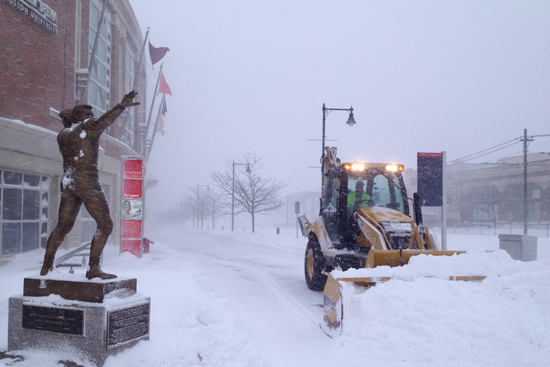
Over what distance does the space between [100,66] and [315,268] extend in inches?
545

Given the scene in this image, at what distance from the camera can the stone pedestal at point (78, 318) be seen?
4.22 metres

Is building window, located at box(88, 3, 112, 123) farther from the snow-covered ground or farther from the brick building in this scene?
the snow-covered ground

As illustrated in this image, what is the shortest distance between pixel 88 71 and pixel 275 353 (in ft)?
40.6

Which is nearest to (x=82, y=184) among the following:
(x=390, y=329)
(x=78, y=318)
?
(x=78, y=318)

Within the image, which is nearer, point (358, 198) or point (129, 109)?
point (358, 198)

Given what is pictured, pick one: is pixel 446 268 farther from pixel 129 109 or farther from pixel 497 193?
pixel 497 193

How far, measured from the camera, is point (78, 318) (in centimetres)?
427

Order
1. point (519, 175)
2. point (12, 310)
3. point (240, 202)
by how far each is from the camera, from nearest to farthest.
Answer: point (12, 310) → point (240, 202) → point (519, 175)

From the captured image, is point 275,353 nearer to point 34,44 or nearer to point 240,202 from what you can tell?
point 34,44

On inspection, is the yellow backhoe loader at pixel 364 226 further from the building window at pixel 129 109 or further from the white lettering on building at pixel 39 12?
the building window at pixel 129 109

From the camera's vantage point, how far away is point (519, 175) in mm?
45594

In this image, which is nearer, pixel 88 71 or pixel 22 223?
pixel 22 223

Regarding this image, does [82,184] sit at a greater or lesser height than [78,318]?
greater

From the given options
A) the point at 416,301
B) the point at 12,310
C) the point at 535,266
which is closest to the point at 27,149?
the point at 12,310
